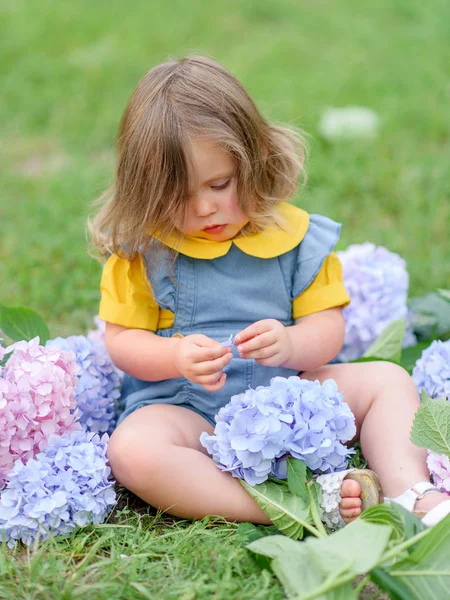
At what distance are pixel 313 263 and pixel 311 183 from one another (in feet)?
4.94

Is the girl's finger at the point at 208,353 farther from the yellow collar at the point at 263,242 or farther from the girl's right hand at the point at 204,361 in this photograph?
the yellow collar at the point at 263,242

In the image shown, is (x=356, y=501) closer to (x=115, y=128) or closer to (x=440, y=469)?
(x=440, y=469)

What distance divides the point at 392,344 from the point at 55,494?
3.24 feet

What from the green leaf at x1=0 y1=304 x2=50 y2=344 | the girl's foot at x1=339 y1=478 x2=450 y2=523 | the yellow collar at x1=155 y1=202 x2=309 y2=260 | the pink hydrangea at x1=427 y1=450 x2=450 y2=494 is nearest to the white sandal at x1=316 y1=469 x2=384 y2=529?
the girl's foot at x1=339 y1=478 x2=450 y2=523

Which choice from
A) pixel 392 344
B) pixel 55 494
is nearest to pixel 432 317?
pixel 392 344

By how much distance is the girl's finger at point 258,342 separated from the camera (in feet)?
5.32

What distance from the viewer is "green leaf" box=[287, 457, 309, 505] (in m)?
1.54

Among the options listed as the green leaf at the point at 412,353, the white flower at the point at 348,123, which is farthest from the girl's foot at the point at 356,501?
the white flower at the point at 348,123

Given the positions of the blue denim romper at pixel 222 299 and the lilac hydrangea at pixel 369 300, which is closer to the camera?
the blue denim romper at pixel 222 299

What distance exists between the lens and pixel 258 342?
1.63m

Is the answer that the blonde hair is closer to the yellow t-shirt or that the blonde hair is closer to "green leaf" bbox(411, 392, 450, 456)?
the yellow t-shirt

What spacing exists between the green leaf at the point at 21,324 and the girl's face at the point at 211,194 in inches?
18.5

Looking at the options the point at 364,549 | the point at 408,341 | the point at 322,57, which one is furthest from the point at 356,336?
the point at 322,57

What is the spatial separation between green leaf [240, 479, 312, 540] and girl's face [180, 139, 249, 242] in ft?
1.76
